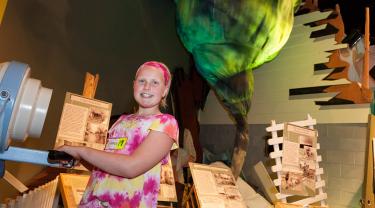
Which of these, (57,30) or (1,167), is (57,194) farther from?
(57,30)

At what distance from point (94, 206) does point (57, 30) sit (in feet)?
8.08

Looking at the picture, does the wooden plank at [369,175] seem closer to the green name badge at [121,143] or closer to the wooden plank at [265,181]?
the wooden plank at [265,181]

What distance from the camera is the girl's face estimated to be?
1121mm

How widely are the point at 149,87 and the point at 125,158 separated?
11.4 inches

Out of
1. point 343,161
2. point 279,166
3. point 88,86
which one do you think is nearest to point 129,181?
point 88,86

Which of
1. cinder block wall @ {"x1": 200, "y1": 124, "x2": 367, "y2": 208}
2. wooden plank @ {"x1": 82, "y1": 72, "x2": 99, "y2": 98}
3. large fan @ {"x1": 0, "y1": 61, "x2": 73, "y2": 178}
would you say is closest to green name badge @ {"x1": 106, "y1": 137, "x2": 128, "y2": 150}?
large fan @ {"x1": 0, "y1": 61, "x2": 73, "y2": 178}

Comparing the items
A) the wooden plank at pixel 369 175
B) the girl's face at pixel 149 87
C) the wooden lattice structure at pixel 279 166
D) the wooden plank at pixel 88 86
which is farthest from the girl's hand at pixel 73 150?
the wooden plank at pixel 369 175

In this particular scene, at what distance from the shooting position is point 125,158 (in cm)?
93

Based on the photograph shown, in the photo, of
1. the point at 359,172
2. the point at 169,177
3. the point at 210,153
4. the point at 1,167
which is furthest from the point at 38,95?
the point at 210,153

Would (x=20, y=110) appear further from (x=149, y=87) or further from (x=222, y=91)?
(x=222, y=91)

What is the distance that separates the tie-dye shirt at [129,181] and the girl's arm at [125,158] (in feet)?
0.21

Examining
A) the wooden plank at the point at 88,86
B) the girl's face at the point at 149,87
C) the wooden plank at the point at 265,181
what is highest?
the wooden plank at the point at 88,86

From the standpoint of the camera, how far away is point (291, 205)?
2.57m

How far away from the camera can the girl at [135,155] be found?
0.92 metres
